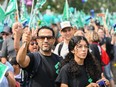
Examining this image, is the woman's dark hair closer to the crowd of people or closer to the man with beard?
the crowd of people

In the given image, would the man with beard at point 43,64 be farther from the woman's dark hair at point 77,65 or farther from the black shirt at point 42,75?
the woman's dark hair at point 77,65

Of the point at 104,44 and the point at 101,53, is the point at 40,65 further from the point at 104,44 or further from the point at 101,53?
the point at 104,44

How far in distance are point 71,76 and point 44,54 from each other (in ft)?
1.77

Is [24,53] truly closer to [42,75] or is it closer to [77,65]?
→ [42,75]

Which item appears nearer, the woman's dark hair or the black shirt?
the woman's dark hair

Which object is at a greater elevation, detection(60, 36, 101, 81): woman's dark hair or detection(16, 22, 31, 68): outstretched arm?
detection(16, 22, 31, 68): outstretched arm

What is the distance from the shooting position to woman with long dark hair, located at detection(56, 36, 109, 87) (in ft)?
17.9

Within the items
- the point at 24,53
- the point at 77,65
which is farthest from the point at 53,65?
the point at 24,53

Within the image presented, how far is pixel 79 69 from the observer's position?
551cm

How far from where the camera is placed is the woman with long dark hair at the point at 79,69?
545 cm

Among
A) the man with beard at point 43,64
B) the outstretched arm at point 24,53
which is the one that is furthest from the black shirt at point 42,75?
A: the outstretched arm at point 24,53

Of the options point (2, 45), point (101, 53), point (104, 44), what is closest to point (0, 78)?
point (2, 45)

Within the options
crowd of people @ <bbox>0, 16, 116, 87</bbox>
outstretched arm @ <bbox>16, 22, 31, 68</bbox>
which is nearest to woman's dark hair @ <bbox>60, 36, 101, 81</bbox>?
crowd of people @ <bbox>0, 16, 116, 87</bbox>

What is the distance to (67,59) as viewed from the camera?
5676mm
